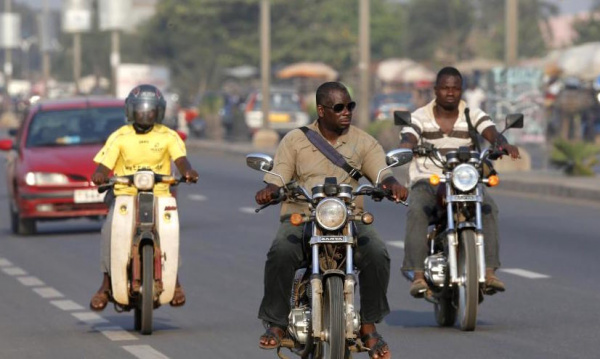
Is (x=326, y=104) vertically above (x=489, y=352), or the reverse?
(x=326, y=104)

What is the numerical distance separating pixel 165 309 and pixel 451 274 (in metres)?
2.72

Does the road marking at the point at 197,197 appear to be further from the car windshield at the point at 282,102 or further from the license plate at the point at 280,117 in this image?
the car windshield at the point at 282,102

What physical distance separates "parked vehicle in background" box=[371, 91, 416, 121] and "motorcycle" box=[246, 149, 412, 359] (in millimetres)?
47611

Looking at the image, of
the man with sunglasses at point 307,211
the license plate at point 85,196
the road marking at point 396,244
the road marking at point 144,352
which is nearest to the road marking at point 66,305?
the road marking at point 144,352

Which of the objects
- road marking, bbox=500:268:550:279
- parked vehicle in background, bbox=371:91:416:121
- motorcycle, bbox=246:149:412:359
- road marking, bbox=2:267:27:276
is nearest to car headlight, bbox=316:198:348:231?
motorcycle, bbox=246:149:412:359

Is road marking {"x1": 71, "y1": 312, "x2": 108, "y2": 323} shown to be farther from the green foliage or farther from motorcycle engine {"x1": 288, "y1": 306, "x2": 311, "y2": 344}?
the green foliage

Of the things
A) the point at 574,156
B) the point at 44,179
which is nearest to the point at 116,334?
the point at 44,179

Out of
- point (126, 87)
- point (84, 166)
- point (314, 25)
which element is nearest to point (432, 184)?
point (84, 166)

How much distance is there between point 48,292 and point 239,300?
5.78ft

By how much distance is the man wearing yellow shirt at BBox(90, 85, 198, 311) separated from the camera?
39.8 ft

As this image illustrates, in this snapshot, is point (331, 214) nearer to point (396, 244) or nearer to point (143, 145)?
point (143, 145)

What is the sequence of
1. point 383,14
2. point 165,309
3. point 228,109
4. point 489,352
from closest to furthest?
point 489,352 → point 165,309 → point 228,109 → point 383,14

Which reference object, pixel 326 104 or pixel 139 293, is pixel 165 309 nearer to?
pixel 139 293

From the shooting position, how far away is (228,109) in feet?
196
